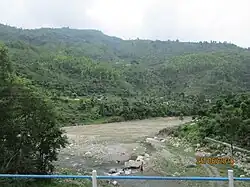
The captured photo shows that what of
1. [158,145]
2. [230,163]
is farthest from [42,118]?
[158,145]

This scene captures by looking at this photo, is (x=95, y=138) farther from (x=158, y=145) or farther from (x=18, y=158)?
(x=18, y=158)

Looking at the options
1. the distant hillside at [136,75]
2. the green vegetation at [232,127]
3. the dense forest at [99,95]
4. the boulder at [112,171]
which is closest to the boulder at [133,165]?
the boulder at [112,171]

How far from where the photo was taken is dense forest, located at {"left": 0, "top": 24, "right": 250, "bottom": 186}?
617 inches

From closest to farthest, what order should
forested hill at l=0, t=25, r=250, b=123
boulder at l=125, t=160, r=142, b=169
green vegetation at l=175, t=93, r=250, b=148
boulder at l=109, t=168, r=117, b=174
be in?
boulder at l=109, t=168, r=117, b=174 < boulder at l=125, t=160, r=142, b=169 < green vegetation at l=175, t=93, r=250, b=148 < forested hill at l=0, t=25, r=250, b=123

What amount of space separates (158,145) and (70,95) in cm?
4666

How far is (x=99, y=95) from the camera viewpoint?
8769 centimetres

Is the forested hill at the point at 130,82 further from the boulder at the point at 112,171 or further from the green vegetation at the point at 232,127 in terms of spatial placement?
the boulder at the point at 112,171

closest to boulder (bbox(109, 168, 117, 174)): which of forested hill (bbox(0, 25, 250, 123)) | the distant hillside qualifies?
forested hill (bbox(0, 25, 250, 123))

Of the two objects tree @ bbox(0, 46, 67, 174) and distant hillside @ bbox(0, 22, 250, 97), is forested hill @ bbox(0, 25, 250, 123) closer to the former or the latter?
distant hillside @ bbox(0, 22, 250, 97)

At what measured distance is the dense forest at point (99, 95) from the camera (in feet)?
51.4

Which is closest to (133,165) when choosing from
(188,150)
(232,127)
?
(188,150)

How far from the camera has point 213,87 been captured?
100938mm
